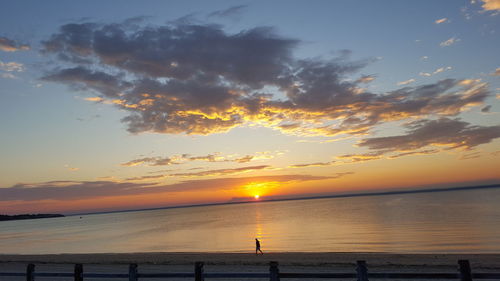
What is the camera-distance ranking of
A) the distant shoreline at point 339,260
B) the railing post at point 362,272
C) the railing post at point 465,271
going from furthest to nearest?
the distant shoreline at point 339,260
the railing post at point 362,272
the railing post at point 465,271

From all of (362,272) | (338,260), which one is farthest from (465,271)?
(338,260)

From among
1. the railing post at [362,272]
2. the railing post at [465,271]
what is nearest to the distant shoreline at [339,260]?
the railing post at [362,272]

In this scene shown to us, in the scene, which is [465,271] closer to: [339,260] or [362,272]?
[362,272]

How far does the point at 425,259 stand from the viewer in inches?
1095

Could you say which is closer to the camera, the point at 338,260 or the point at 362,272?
the point at 362,272

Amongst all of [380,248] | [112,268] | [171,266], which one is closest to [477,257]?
[380,248]

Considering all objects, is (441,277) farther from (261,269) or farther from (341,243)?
(341,243)

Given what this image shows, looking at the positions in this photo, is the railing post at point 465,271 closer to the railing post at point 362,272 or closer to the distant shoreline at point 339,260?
the railing post at point 362,272

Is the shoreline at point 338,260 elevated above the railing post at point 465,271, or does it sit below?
below

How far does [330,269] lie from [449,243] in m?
24.4

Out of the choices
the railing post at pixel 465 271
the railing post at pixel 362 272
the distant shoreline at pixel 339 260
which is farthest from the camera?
the distant shoreline at pixel 339 260

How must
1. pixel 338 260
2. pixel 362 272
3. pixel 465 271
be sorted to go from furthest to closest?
pixel 338 260 → pixel 362 272 → pixel 465 271

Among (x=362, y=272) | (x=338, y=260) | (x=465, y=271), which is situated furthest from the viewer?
(x=338, y=260)

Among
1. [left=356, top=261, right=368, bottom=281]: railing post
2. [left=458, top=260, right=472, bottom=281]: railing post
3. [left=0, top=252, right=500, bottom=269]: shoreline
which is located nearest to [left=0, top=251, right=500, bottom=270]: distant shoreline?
[left=0, top=252, right=500, bottom=269]: shoreline
